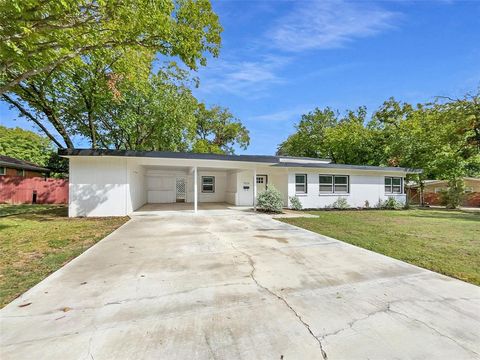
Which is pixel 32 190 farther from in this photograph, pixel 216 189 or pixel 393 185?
pixel 393 185

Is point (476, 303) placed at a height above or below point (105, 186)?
below

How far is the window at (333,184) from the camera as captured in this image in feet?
51.5

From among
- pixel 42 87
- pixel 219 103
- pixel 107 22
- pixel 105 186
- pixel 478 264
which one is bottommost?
pixel 478 264

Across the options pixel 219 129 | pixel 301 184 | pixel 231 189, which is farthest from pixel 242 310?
pixel 219 129

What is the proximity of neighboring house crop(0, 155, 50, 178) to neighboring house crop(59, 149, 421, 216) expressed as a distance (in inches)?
410

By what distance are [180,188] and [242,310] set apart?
16554mm

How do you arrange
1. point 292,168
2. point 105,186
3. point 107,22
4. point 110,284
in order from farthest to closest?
point 292,168 < point 105,186 < point 107,22 < point 110,284

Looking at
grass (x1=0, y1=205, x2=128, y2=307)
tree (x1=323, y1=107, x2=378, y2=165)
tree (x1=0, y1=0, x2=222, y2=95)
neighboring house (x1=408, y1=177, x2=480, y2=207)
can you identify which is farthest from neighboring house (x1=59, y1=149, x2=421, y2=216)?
neighboring house (x1=408, y1=177, x2=480, y2=207)

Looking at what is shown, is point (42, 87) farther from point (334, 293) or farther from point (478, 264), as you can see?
point (478, 264)

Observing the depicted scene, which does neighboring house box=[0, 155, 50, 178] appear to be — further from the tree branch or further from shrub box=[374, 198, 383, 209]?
shrub box=[374, 198, 383, 209]

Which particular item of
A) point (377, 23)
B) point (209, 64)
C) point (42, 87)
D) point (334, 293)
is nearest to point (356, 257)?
point (334, 293)

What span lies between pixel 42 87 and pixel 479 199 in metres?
32.9

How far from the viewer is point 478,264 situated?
4.77 meters

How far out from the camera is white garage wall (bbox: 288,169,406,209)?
1522 cm
